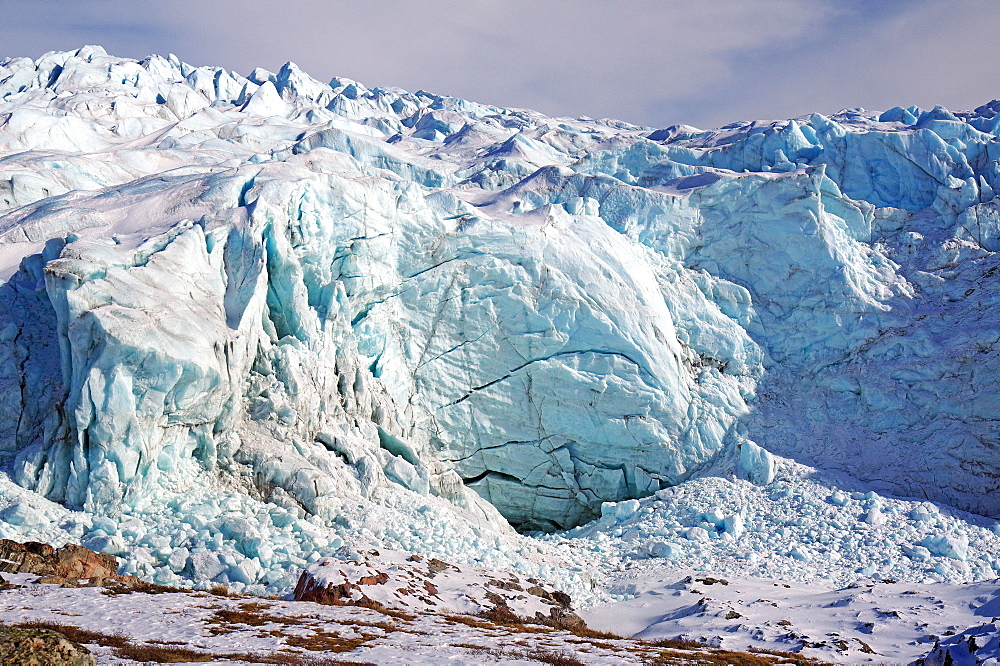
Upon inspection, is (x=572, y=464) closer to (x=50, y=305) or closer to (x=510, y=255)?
(x=510, y=255)

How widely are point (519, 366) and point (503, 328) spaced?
1695 mm

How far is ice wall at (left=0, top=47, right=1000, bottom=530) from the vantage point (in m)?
21.2

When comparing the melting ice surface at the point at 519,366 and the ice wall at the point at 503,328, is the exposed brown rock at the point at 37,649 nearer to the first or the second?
the melting ice surface at the point at 519,366

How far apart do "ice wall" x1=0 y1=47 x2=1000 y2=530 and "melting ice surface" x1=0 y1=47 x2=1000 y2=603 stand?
104 millimetres

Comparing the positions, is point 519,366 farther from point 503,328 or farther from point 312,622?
point 312,622

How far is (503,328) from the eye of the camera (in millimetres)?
30328

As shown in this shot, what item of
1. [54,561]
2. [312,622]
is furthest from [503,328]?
[54,561]

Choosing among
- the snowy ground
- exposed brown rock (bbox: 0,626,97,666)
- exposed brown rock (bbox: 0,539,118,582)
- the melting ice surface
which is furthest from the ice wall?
exposed brown rock (bbox: 0,626,97,666)

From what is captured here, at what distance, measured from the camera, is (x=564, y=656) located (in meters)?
13.5

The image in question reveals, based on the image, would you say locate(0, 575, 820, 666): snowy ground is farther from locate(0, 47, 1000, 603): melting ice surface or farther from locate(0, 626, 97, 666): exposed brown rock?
locate(0, 47, 1000, 603): melting ice surface

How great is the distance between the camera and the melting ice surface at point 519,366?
20.4 metres

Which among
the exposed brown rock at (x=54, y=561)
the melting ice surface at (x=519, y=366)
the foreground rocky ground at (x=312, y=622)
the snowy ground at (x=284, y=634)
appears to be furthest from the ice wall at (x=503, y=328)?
the snowy ground at (x=284, y=634)

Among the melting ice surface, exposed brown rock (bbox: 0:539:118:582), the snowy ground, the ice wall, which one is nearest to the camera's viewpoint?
the snowy ground

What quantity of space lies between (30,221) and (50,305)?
5561 mm
